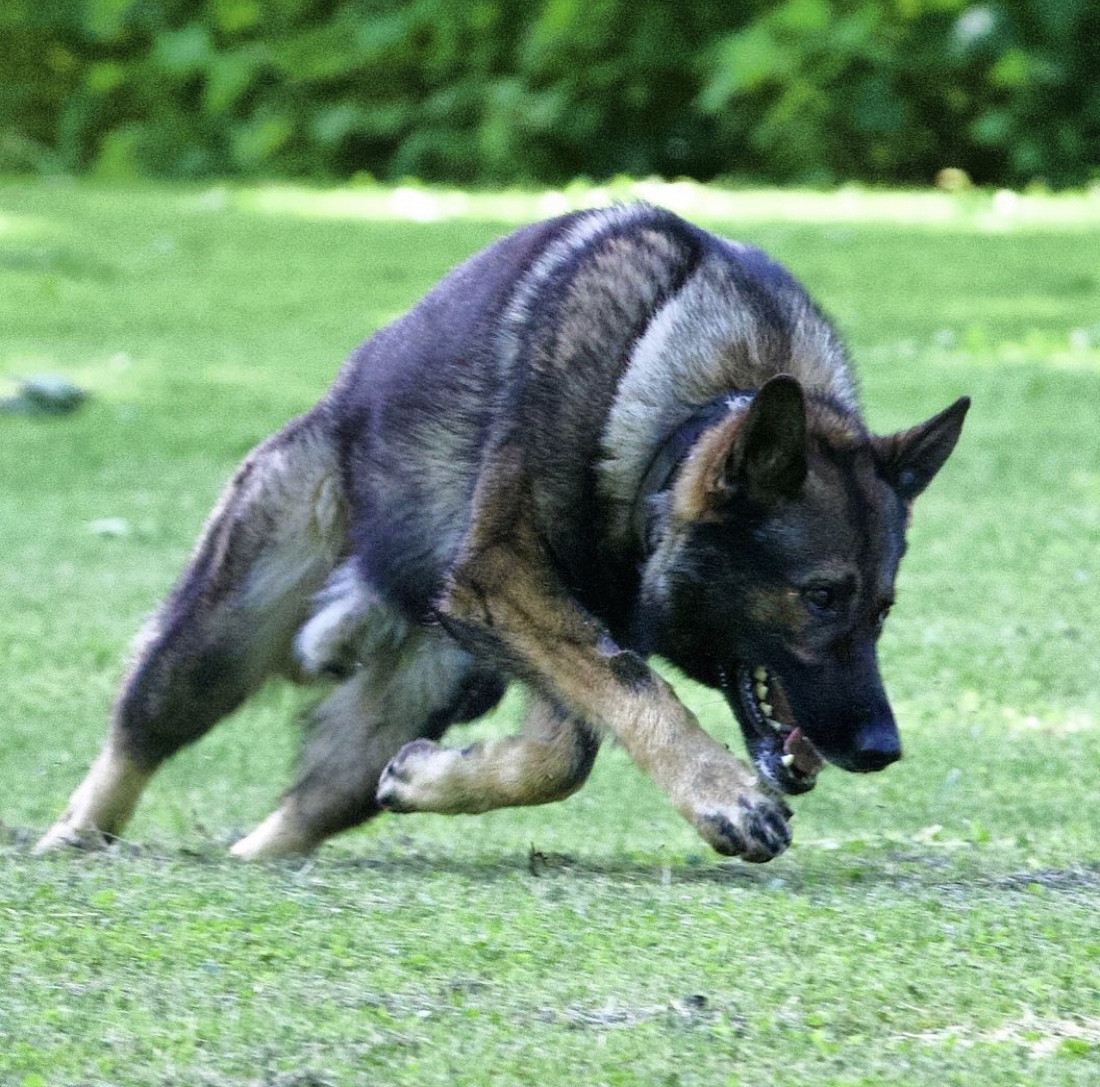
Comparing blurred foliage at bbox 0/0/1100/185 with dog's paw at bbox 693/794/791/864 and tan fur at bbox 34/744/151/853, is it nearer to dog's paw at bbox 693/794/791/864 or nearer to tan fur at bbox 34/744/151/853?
tan fur at bbox 34/744/151/853

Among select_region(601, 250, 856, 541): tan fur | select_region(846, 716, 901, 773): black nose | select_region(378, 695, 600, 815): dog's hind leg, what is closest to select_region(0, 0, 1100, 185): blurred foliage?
select_region(601, 250, 856, 541): tan fur

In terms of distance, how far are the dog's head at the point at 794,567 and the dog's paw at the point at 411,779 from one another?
23.7 inches

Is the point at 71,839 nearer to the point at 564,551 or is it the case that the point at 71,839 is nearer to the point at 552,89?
the point at 564,551

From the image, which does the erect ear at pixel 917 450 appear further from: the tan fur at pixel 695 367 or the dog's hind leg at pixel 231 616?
the dog's hind leg at pixel 231 616

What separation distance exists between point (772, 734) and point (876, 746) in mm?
314

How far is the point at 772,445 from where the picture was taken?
4395mm

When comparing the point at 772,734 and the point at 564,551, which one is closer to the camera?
the point at 772,734

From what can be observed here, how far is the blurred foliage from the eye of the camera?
1767cm

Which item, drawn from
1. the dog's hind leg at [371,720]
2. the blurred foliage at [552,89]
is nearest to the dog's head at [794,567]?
the dog's hind leg at [371,720]

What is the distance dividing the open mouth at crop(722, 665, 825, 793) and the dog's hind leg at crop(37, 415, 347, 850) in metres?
1.26

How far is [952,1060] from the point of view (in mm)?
3219

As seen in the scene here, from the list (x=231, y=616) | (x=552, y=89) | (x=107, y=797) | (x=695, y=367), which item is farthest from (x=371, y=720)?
(x=552, y=89)

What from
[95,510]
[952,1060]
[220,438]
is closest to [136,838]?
[952,1060]

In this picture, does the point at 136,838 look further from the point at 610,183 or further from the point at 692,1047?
the point at 610,183
